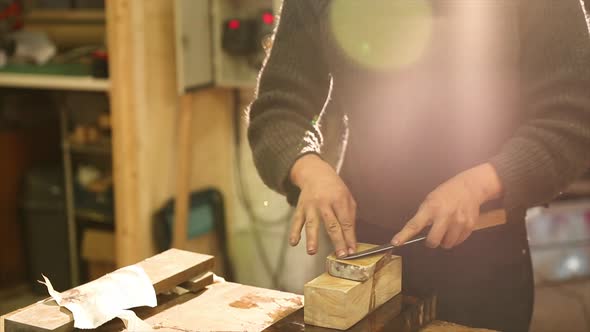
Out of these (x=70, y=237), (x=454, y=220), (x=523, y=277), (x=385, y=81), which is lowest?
(x=70, y=237)

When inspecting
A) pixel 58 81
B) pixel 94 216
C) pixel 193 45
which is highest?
pixel 193 45

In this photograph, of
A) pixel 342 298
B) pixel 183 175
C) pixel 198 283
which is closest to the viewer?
pixel 342 298

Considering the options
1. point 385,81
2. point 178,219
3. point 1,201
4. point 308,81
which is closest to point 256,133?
point 308,81

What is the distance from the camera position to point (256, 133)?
128cm

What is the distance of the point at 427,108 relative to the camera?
1.27 metres

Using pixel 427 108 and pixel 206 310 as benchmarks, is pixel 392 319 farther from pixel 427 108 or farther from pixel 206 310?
pixel 427 108

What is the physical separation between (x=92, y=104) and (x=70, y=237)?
54 centimetres

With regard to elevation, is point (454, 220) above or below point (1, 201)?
above

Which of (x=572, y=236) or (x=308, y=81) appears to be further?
(x=572, y=236)

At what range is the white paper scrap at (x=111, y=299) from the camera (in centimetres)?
97

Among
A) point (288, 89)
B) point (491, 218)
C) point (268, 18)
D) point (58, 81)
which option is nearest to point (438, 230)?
point (491, 218)

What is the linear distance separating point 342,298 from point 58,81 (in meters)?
1.97

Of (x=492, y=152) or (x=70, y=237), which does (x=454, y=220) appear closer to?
(x=492, y=152)

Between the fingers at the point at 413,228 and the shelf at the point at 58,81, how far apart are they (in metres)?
1.65
